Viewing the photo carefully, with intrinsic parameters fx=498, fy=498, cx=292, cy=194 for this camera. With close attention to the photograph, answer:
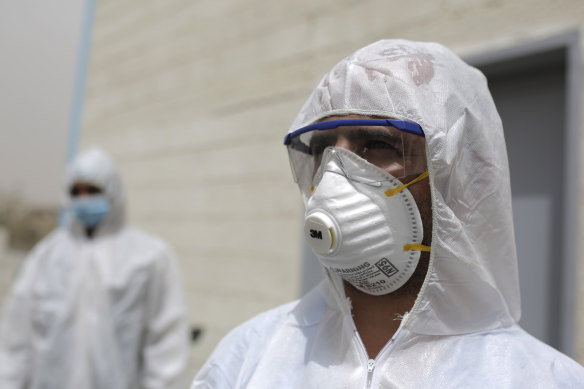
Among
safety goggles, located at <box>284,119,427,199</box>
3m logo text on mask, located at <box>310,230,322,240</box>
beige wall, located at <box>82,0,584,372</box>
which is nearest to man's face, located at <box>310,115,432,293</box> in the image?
safety goggles, located at <box>284,119,427,199</box>

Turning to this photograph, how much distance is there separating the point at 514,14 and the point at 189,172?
2.59 meters

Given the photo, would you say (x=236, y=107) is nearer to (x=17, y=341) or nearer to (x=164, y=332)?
(x=164, y=332)

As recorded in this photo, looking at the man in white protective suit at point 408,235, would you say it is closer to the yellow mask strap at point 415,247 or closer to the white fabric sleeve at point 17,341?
the yellow mask strap at point 415,247

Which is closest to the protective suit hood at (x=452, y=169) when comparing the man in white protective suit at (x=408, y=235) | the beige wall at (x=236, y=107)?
the man in white protective suit at (x=408, y=235)

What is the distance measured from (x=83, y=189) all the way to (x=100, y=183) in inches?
4.3

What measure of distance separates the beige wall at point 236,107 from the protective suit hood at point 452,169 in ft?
3.32

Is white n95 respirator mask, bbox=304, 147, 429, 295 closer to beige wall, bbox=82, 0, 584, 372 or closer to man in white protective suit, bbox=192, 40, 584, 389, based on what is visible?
man in white protective suit, bbox=192, 40, 584, 389

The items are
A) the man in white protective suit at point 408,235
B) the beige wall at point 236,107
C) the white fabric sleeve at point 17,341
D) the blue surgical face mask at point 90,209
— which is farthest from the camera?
the blue surgical face mask at point 90,209

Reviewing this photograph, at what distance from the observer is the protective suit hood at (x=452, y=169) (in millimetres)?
1093

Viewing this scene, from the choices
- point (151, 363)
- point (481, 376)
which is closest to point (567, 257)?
point (481, 376)

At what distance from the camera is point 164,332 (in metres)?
2.86

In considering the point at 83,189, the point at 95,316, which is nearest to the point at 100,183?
the point at 83,189

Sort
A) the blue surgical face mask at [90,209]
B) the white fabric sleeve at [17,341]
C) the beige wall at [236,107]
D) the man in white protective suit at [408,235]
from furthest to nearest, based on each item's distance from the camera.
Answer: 1. the blue surgical face mask at [90,209]
2. the white fabric sleeve at [17,341]
3. the beige wall at [236,107]
4. the man in white protective suit at [408,235]

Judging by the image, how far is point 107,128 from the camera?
16.6 ft
